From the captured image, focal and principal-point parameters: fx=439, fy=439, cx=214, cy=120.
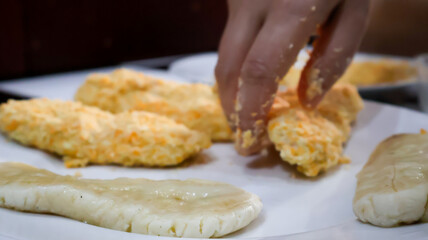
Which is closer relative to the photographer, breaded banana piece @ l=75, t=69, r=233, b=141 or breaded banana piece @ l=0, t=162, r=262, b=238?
breaded banana piece @ l=0, t=162, r=262, b=238

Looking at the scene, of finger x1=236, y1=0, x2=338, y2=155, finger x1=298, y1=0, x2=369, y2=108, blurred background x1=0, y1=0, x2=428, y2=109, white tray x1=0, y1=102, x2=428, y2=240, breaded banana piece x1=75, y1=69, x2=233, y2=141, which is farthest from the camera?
blurred background x1=0, y1=0, x2=428, y2=109

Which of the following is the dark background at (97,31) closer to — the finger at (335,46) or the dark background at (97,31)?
the dark background at (97,31)

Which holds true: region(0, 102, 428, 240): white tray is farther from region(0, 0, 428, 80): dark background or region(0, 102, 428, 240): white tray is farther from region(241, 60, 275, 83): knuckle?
region(0, 0, 428, 80): dark background

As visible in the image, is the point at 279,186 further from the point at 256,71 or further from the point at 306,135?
the point at 256,71

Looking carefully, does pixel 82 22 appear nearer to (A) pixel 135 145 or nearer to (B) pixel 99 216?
(A) pixel 135 145

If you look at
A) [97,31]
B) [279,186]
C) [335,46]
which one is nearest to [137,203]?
[279,186]

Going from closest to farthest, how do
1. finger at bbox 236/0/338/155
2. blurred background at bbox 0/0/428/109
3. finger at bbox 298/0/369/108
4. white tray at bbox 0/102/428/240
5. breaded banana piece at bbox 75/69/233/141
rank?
white tray at bbox 0/102/428/240 → finger at bbox 236/0/338/155 → finger at bbox 298/0/369/108 → breaded banana piece at bbox 75/69/233/141 → blurred background at bbox 0/0/428/109

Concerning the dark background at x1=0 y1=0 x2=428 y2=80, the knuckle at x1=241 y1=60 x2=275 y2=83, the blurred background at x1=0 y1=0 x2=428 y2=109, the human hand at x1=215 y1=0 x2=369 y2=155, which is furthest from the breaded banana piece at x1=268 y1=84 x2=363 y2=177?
the dark background at x1=0 y1=0 x2=428 y2=80
